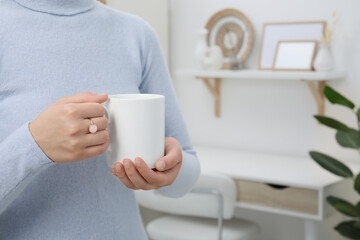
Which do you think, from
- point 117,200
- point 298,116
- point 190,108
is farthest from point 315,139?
point 117,200

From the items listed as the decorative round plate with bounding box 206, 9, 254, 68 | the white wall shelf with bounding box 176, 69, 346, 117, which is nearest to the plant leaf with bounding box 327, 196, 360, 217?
the white wall shelf with bounding box 176, 69, 346, 117

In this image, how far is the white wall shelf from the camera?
217cm

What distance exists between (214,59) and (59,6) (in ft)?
5.98

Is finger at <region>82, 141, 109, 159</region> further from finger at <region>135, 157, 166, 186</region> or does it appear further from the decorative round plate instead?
the decorative round plate

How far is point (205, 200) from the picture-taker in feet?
6.32

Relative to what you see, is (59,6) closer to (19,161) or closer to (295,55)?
(19,161)

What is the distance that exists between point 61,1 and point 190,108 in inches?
82.7

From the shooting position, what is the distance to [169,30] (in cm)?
277

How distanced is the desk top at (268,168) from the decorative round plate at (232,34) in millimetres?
483

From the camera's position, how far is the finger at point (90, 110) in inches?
20.5

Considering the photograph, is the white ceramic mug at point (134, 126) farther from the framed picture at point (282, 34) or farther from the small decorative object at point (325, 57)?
the framed picture at point (282, 34)

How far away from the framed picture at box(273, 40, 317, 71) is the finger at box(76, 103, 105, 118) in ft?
6.14

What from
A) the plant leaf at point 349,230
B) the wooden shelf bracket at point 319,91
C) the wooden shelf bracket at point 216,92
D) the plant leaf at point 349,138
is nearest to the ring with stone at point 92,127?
the plant leaf at point 349,138

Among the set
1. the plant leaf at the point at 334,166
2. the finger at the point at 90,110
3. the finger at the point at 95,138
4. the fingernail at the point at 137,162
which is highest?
the finger at the point at 90,110
